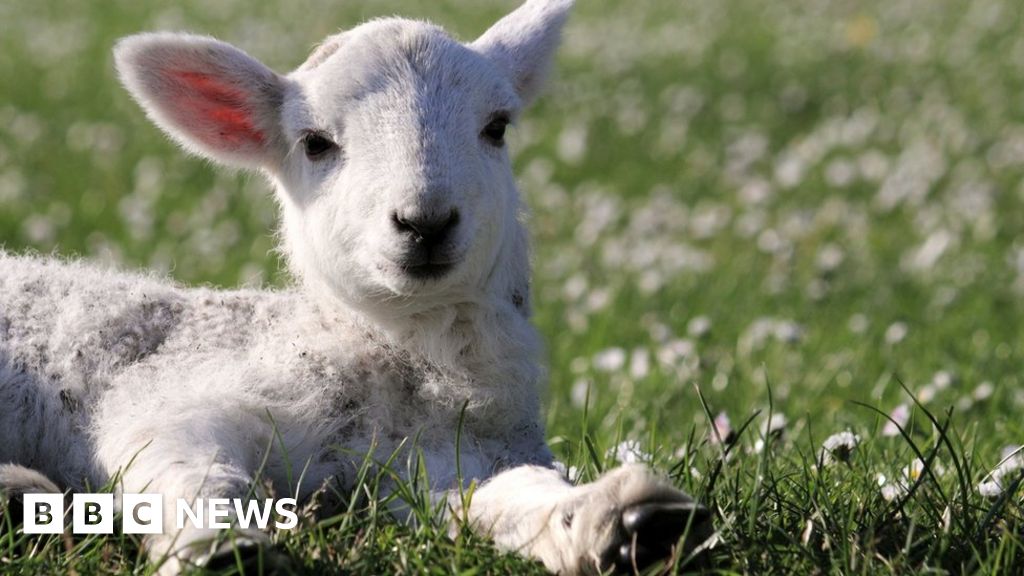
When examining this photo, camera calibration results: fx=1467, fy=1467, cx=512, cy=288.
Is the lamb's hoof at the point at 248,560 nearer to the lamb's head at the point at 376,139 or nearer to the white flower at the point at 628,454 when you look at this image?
the lamb's head at the point at 376,139

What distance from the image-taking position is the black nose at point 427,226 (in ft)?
12.8

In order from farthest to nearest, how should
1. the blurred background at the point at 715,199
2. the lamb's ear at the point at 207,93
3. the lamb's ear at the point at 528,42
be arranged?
the blurred background at the point at 715,199, the lamb's ear at the point at 528,42, the lamb's ear at the point at 207,93

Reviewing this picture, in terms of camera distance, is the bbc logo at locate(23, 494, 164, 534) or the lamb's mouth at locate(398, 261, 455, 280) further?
the lamb's mouth at locate(398, 261, 455, 280)

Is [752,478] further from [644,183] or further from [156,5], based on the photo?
[156,5]

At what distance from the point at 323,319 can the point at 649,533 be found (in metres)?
1.50

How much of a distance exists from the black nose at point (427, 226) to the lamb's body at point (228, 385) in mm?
369

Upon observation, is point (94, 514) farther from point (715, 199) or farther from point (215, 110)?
point (715, 199)

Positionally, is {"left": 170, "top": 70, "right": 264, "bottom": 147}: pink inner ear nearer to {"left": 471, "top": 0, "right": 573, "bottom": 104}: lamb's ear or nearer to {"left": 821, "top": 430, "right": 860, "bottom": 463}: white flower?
{"left": 471, "top": 0, "right": 573, "bottom": 104}: lamb's ear

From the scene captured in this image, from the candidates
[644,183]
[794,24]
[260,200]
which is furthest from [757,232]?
[794,24]

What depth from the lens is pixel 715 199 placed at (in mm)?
10430

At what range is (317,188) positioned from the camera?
4.37 m

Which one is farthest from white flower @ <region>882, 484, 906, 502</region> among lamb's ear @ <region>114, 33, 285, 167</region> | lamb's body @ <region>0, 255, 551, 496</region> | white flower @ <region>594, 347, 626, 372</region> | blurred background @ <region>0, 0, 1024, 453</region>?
white flower @ <region>594, 347, 626, 372</region>

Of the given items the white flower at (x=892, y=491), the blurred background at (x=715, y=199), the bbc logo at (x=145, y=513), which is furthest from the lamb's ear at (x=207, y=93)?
the white flower at (x=892, y=491)

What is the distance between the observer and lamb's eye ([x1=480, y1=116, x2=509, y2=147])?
4461mm
